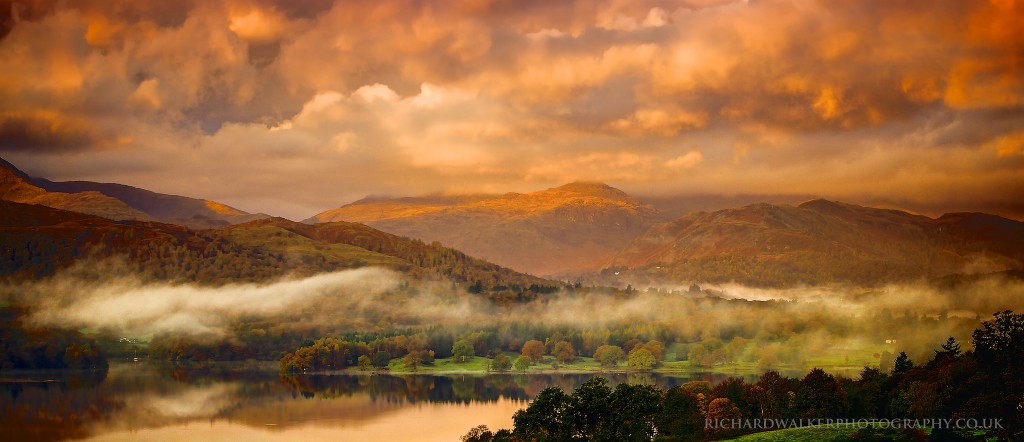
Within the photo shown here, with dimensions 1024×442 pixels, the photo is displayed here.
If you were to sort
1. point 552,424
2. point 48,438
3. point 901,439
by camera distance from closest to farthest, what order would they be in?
1. point 901,439
2. point 552,424
3. point 48,438

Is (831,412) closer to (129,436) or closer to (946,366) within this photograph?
(946,366)

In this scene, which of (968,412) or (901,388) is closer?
(968,412)

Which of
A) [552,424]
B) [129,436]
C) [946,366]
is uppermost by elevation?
[946,366]

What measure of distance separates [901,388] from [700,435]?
95.5ft

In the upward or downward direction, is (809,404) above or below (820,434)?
above

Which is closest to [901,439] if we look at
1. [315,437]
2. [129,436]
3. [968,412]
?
[968,412]

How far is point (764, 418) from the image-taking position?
132 m

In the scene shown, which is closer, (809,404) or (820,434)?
(820,434)

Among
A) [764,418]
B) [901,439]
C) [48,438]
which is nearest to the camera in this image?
[901,439]

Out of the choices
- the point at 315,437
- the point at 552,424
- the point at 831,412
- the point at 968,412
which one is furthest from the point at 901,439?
the point at 315,437

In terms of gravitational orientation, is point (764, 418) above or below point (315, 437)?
above

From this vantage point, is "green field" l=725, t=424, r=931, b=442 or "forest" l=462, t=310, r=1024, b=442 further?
"forest" l=462, t=310, r=1024, b=442

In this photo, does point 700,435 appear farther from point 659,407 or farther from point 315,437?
point 315,437

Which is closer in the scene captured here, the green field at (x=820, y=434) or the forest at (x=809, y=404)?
the green field at (x=820, y=434)
